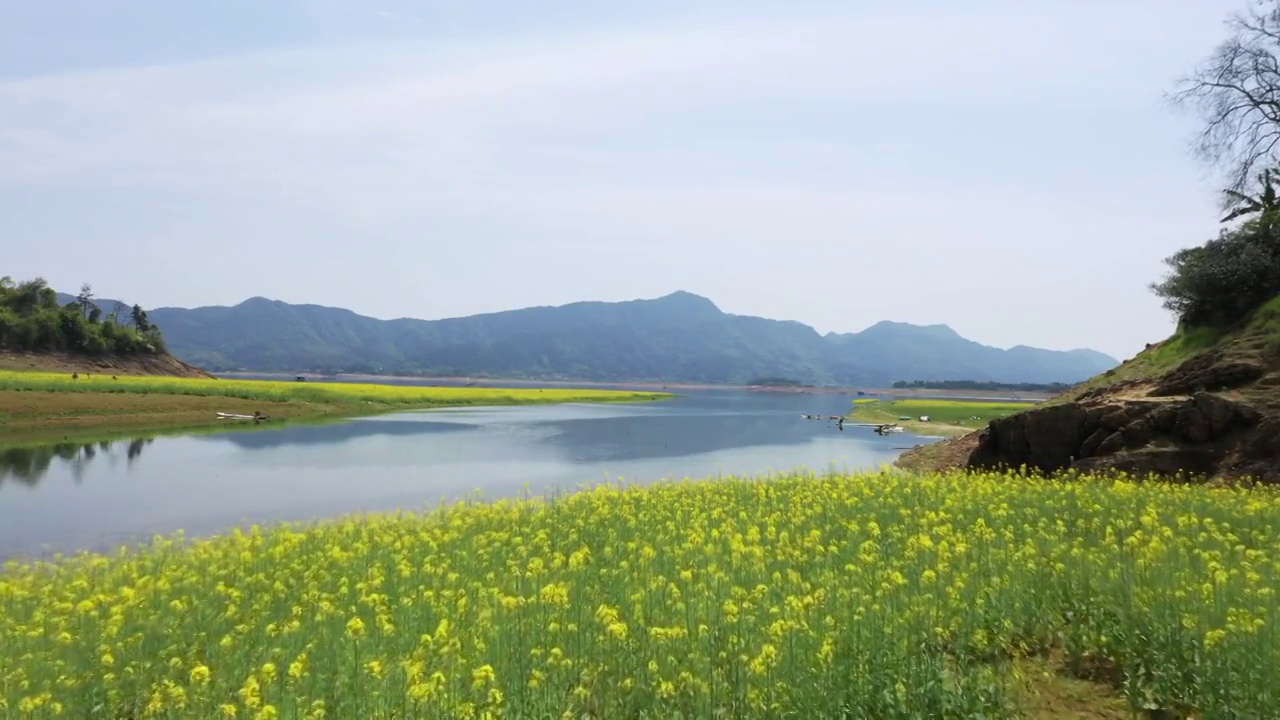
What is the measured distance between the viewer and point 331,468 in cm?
3409

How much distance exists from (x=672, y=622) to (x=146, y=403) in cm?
6250

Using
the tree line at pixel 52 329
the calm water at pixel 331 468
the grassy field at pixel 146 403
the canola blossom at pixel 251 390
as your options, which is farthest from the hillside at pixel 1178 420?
the tree line at pixel 52 329

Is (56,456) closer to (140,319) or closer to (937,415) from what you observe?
(937,415)

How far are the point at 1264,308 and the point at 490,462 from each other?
31.3 meters

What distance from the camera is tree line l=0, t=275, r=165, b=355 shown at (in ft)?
282

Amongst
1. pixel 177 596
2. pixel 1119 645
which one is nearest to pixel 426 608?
pixel 177 596

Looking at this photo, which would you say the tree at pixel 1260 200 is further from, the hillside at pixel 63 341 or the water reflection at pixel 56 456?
the hillside at pixel 63 341

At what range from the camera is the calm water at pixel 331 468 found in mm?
22531

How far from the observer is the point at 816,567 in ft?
32.8

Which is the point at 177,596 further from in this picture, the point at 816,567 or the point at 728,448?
the point at 728,448

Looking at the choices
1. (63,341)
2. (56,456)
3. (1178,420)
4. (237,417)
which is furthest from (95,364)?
(1178,420)

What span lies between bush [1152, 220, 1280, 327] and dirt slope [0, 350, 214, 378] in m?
96.8

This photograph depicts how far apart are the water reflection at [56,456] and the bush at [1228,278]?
41.5 metres

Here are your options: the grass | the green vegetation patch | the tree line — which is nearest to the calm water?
the grass
